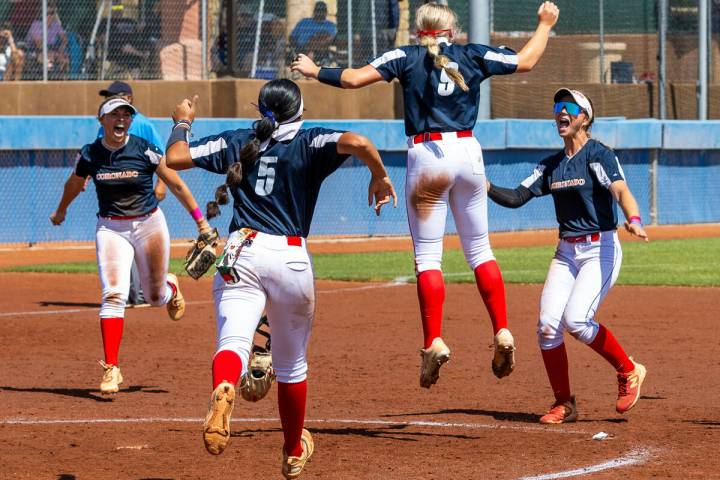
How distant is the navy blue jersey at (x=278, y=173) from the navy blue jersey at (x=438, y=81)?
1.60 m

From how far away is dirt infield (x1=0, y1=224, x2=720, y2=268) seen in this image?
21.0 meters

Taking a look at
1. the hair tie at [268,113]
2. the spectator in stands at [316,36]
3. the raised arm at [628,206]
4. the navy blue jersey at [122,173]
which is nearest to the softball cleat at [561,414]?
the raised arm at [628,206]

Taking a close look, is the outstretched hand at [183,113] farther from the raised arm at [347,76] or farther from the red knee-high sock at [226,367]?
the red knee-high sock at [226,367]

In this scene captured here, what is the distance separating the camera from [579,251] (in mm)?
8398

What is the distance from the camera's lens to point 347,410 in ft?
29.1

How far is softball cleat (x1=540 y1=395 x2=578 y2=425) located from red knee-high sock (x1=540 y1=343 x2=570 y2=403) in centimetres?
4

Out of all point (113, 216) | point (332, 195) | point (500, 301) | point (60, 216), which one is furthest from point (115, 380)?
point (332, 195)

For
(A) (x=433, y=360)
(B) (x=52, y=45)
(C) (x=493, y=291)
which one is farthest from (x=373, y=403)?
(B) (x=52, y=45)

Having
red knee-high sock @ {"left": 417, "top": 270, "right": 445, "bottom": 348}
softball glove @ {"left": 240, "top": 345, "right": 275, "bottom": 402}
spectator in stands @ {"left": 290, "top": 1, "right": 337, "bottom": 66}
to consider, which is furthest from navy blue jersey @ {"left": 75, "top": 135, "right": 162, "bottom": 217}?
spectator in stands @ {"left": 290, "top": 1, "right": 337, "bottom": 66}

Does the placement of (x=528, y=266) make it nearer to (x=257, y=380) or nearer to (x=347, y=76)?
(x=347, y=76)

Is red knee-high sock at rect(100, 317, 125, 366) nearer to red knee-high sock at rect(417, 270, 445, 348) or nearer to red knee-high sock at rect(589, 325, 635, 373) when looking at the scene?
red knee-high sock at rect(417, 270, 445, 348)

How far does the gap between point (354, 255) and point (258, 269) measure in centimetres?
1499

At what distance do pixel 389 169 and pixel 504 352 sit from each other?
16.9m

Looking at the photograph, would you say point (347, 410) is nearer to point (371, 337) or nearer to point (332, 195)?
point (371, 337)
